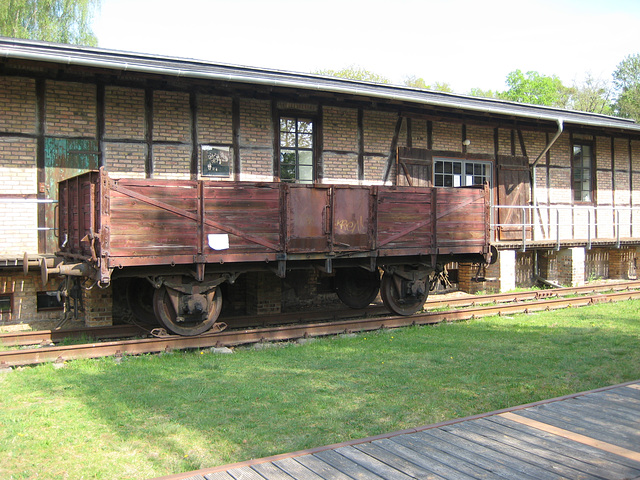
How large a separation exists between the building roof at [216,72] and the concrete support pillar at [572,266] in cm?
347

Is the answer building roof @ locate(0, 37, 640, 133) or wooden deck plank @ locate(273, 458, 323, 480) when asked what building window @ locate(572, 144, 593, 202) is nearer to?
building roof @ locate(0, 37, 640, 133)

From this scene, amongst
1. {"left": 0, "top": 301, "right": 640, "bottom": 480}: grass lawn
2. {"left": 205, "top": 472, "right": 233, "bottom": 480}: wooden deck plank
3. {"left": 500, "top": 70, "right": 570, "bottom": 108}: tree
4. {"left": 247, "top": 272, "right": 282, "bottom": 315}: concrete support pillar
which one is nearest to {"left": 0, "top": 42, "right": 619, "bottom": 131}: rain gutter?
{"left": 247, "top": 272, "right": 282, "bottom": 315}: concrete support pillar

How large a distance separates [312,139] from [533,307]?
19.3 ft

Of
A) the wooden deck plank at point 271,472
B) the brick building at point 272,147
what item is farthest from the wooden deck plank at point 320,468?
the brick building at point 272,147

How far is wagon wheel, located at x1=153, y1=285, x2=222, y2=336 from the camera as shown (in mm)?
7953

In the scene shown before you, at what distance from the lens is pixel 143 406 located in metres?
5.16

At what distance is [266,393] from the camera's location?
5.55m

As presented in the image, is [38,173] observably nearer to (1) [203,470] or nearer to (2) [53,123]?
(2) [53,123]

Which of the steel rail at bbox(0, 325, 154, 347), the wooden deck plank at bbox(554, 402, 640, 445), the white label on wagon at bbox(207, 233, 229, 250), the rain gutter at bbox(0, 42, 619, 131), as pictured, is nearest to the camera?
the wooden deck plank at bbox(554, 402, 640, 445)

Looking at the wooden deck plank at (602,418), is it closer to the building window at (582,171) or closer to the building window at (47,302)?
the building window at (47,302)

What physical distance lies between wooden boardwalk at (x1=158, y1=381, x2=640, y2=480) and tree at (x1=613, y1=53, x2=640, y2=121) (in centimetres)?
4354

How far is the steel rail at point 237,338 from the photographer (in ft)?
22.6

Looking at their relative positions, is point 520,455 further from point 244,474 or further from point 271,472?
point 244,474

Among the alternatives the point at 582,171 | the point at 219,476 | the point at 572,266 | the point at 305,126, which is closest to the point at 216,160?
the point at 305,126
